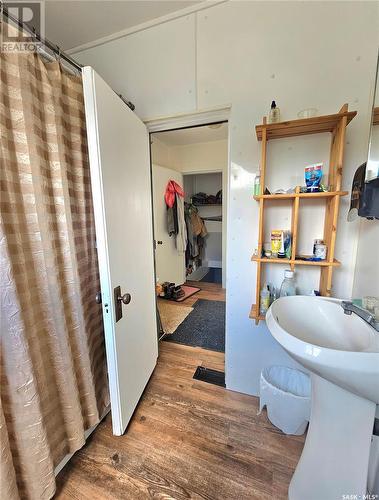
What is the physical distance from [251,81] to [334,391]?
156 cm

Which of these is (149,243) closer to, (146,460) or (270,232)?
(270,232)

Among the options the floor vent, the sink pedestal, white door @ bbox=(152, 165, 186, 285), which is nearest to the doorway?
white door @ bbox=(152, 165, 186, 285)

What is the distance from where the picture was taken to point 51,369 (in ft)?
3.31

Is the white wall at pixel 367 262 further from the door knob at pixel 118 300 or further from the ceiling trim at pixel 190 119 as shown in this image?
the door knob at pixel 118 300

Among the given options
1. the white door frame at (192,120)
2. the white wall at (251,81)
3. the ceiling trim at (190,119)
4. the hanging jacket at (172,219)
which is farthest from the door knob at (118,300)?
the hanging jacket at (172,219)

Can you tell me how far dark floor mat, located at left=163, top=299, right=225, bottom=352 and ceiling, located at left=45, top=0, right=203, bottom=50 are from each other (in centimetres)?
249

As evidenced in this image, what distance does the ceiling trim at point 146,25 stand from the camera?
4.00 feet

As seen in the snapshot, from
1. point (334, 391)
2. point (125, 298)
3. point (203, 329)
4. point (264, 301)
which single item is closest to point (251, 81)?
point (264, 301)

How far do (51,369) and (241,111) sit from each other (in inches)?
67.0

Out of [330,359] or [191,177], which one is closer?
[330,359]

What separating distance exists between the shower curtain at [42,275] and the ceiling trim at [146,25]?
0.60 m

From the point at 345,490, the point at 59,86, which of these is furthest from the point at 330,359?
the point at 59,86

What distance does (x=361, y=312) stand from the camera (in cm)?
85

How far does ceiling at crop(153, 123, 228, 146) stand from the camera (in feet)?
9.32
